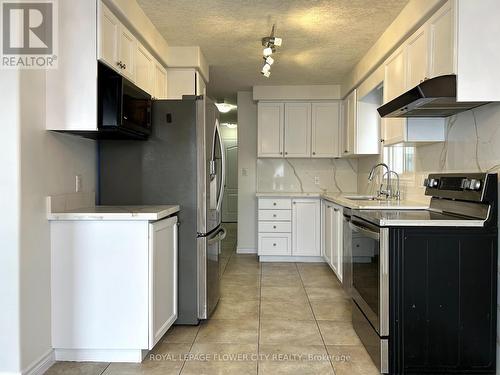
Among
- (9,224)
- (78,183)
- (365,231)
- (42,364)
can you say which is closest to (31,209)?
(9,224)

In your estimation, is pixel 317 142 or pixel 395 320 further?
pixel 317 142

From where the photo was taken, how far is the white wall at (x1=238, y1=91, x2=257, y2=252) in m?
5.72

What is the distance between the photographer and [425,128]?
9.28 ft

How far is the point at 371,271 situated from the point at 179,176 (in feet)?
4.85

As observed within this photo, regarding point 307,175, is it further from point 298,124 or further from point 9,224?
point 9,224

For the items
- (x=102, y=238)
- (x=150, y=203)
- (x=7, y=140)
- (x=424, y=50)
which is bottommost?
(x=102, y=238)

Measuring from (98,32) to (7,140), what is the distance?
81 centimetres

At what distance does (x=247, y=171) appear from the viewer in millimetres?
5746

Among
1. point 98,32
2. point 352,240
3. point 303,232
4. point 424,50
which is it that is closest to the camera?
point 98,32

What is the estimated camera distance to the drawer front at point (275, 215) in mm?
5078

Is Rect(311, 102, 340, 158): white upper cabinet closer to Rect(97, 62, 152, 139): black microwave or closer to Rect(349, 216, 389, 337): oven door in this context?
Rect(349, 216, 389, 337): oven door

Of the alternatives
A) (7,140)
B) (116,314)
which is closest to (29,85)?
(7,140)

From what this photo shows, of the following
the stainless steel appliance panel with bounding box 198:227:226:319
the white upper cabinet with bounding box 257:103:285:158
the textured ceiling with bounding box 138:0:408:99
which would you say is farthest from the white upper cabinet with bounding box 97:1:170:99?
the white upper cabinet with bounding box 257:103:285:158

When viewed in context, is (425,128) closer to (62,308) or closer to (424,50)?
(424,50)
